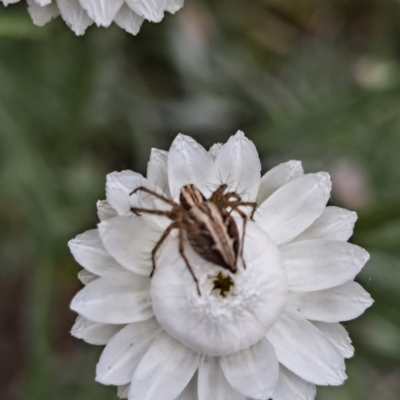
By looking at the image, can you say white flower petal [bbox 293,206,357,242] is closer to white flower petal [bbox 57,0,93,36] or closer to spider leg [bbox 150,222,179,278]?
spider leg [bbox 150,222,179,278]

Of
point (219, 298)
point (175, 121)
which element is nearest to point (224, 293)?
point (219, 298)

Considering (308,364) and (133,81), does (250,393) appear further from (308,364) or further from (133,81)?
(133,81)

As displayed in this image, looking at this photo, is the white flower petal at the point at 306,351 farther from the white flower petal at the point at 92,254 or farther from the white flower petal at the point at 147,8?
the white flower petal at the point at 147,8

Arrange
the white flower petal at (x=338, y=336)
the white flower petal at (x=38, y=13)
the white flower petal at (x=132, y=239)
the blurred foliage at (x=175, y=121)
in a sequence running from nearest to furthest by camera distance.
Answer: the white flower petal at (x=132, y=239) → the white flower petal at (x=338, y=336) → the white flower petal at (x=38, y=13) → the blurred foliage at (x=175, y=121)

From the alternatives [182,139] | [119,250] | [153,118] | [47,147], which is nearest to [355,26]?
[153,118]

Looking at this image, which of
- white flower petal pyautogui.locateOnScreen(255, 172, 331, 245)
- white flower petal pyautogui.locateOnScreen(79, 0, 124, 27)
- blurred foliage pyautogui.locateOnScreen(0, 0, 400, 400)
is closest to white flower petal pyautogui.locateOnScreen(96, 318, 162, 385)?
white flower petal pyautogui.locateOnScreen(255, 172, 331, 245)

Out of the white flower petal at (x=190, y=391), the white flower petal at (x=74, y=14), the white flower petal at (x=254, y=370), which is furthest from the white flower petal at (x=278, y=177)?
the white flower petal at (x=74, y=14)

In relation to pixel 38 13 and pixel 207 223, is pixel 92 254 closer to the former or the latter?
pixel 207 223

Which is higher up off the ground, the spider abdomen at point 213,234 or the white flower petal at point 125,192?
the white flower petal at point 125,192
